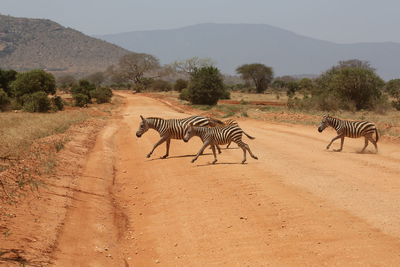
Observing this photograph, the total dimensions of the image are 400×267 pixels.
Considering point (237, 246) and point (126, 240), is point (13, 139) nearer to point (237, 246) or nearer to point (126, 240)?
point (126, 240)

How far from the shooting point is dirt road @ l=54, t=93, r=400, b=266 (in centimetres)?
774

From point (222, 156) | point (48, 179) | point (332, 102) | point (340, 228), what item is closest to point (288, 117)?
point (332, 102)

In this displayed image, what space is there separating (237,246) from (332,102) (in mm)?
32087

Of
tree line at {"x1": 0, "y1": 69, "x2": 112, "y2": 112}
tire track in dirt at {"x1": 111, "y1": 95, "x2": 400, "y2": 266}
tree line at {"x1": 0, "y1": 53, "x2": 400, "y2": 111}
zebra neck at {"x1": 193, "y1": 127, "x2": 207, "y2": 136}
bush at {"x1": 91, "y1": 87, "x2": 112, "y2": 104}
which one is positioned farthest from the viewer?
bush at {"x1": 91, "y1": 87, "x2": 112, "y2": 104}

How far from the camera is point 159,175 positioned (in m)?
14.2

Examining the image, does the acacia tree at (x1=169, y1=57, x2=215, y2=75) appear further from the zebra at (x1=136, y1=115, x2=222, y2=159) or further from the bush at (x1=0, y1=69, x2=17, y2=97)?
the zebra at (x1=136, y1=115, x2=222, y2=159)

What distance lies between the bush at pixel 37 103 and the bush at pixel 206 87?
53.0 feet

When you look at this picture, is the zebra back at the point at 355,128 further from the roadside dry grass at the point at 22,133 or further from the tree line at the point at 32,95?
the tree line at the point at 32,95

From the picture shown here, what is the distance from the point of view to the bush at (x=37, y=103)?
3784cm

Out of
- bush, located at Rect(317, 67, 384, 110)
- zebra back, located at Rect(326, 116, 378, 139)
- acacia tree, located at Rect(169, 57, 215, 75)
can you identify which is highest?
acacia tree, located at Rect(169, 57, 215, 75)

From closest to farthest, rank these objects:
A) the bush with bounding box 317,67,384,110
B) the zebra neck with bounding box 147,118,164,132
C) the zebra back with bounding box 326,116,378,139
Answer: the zebra neck with bounding box 147,118,164,132, the zebra back with bounding box 326,116,378,139, the bush with bounding box 317,67,384,110

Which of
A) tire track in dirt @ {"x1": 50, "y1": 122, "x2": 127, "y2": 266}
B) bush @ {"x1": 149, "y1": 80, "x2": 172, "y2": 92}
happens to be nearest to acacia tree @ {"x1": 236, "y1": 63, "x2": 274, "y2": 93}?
bush @ {"x1": 149, "y1": 80, "x2": 172, "y2": 92}

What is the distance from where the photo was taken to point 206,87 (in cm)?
4959

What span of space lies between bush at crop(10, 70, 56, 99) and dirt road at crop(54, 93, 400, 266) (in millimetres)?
29087
